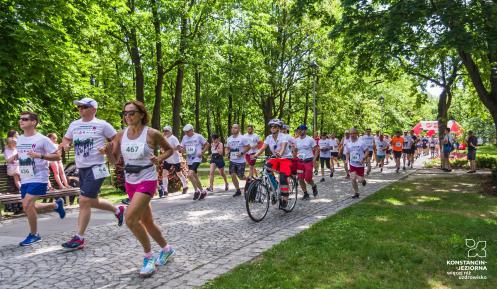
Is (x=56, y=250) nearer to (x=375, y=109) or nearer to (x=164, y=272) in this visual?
(x=164, y=272)

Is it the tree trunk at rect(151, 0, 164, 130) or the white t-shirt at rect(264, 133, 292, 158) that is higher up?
the tree trunk at rect(151, 0, 164, 130)

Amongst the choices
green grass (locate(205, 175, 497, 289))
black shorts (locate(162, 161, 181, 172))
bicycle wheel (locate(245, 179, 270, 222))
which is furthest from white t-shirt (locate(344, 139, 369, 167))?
black shorts (locate(162, 161, 181, 172))

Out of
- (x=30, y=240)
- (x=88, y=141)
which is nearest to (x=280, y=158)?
(x=88, y=141)

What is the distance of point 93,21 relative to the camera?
14742mm

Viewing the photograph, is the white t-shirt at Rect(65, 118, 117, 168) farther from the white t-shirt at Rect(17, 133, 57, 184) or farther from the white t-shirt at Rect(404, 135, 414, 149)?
the white t-shirt at Rect(404, 135, 414, 149)

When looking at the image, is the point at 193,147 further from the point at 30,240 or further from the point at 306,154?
the point at 30,240

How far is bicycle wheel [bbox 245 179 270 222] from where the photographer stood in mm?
8352

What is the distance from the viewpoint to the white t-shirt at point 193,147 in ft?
40.7

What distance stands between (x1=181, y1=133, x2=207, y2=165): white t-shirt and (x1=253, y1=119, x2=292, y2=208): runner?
118 inches

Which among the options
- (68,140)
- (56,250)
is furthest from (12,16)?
(56,250)

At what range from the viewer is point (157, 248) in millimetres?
6539

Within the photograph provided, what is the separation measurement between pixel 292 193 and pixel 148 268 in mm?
5544

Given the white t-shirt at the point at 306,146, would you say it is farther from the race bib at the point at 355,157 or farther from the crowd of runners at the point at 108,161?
the crowd of runners at the point at 108,161

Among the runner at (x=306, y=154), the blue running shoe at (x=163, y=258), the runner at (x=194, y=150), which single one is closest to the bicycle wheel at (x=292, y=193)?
the runner at (x=306, y=154)
